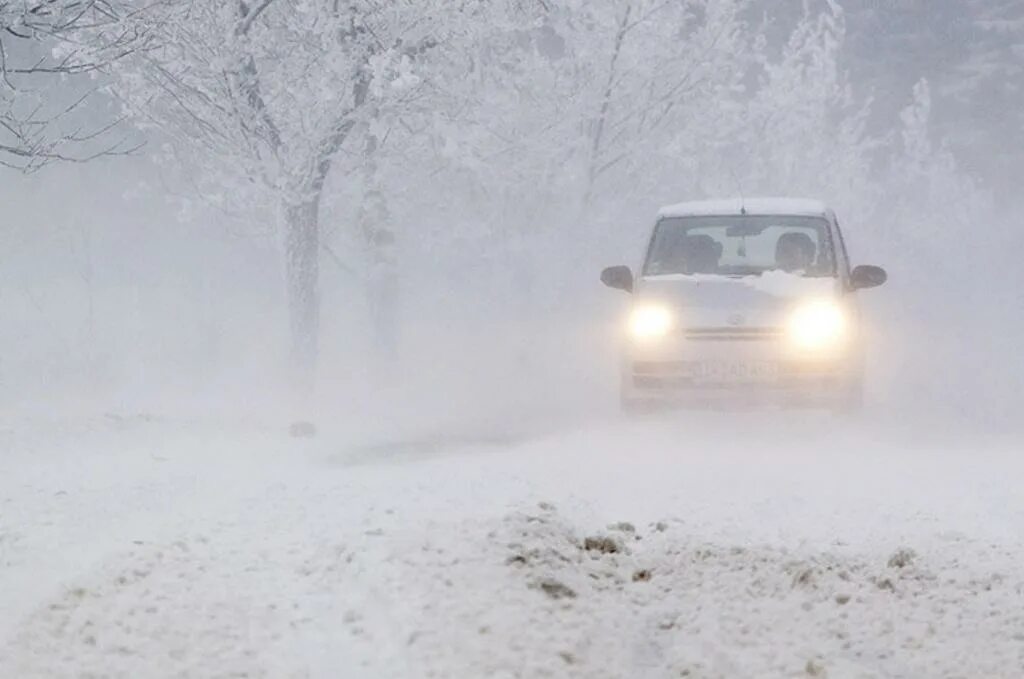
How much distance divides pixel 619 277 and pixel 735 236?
112 cm

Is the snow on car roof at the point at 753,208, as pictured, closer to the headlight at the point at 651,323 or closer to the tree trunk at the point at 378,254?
the headlight at the point at 651,323

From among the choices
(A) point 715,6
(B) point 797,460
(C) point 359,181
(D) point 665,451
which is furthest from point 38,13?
(A) point 715,6

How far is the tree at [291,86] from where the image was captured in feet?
46.7

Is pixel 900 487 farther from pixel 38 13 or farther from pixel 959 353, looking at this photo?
pixel 959 353

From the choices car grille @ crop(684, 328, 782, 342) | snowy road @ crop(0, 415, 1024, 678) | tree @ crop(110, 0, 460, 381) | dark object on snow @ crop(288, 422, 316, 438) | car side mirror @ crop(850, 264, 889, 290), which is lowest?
snowy road @ crop(0, 415, 1024, 678)

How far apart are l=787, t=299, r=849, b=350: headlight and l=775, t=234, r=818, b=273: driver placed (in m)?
0.71

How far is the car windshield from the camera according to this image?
35.5 feet

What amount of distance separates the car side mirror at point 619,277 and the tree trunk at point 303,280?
5.34m

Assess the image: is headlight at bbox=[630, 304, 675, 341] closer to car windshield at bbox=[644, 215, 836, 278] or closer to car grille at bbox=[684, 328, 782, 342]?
car grille at bbox=[684, 328, 782, 342]

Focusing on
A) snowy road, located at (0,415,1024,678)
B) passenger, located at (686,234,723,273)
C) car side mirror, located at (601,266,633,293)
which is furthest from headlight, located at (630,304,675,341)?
snowy road, located at (0,415,1024,678)

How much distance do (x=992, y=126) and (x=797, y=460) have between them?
195ft

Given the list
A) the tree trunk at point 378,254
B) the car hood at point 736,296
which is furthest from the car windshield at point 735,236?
the tree trunk at point 378,254

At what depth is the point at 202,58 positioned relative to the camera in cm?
1438

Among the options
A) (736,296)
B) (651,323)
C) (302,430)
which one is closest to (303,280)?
(302,430)
